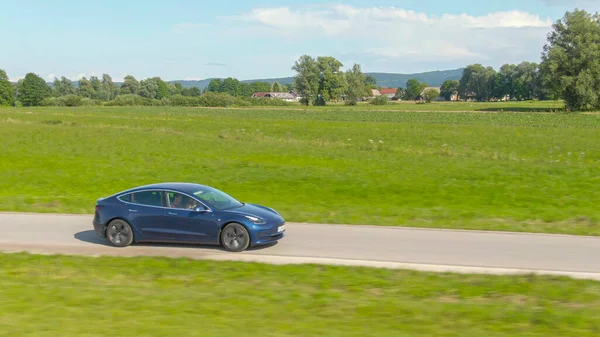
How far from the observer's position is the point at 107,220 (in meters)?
14.0

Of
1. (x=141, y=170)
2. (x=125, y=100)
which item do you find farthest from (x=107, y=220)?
(x=125, y=100)

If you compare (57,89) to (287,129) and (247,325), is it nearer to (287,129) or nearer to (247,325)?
(287,129)

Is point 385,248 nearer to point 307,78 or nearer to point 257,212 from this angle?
point 257,212

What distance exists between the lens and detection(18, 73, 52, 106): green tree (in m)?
154

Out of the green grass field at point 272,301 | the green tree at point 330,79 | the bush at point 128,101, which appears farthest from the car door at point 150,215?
the green tree at point 330,79

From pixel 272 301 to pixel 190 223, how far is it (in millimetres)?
4986

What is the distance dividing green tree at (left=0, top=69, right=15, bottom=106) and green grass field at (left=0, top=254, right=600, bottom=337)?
157 meters

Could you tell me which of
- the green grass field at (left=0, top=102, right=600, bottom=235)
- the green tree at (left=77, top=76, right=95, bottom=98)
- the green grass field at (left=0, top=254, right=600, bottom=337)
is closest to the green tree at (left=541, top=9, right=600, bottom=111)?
the green grass field at (left=0, top=102, right=600, bottom=235)

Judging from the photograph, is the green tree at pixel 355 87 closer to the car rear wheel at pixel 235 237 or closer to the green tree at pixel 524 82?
the green tree at pixel 524 82

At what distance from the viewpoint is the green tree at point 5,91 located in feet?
506

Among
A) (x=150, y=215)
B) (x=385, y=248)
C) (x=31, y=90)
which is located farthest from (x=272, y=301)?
(x=31, y=90)

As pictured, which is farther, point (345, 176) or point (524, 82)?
point (524, 82)

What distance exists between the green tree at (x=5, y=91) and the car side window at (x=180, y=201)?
156 meters

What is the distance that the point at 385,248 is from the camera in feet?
43.9
